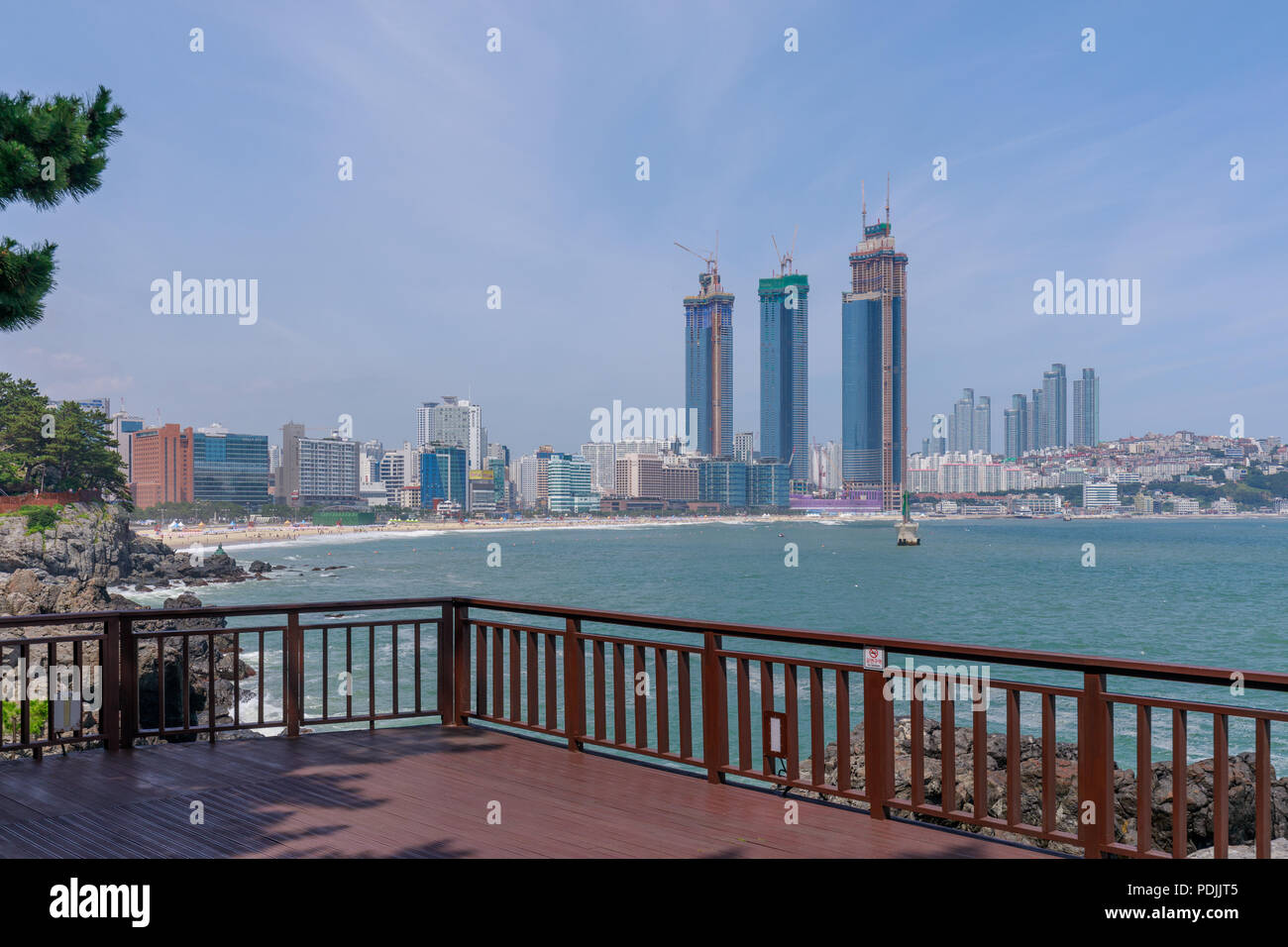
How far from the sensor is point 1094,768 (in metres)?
3.54

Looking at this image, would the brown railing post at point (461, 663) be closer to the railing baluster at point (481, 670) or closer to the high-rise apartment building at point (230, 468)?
the railing baluster at point (481, 670)

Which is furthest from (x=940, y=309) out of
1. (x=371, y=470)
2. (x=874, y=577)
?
(x=371, y=470)

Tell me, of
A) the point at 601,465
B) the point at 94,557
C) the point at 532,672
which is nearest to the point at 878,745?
the point at 532,672

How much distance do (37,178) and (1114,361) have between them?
97.3m

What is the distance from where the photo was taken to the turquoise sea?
2962 centimetres

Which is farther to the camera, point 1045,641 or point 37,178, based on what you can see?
point 1045,641

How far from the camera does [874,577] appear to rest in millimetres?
57688

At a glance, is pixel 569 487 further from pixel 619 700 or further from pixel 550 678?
pixel 619 700

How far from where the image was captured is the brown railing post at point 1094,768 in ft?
11.4

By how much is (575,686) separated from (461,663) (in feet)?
3.93

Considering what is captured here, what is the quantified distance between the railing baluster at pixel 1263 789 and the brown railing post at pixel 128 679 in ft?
20.1

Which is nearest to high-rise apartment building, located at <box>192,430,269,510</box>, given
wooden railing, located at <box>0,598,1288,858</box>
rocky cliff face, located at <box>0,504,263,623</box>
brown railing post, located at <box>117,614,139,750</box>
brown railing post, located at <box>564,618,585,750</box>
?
rocky cliff face, located at <box>0,504,263,623</box>

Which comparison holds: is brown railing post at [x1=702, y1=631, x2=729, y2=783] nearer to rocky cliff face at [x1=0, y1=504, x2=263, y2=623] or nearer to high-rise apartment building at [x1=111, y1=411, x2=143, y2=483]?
rocky cliff face at [x1=0, y1=504, x2=263, y2=623]
